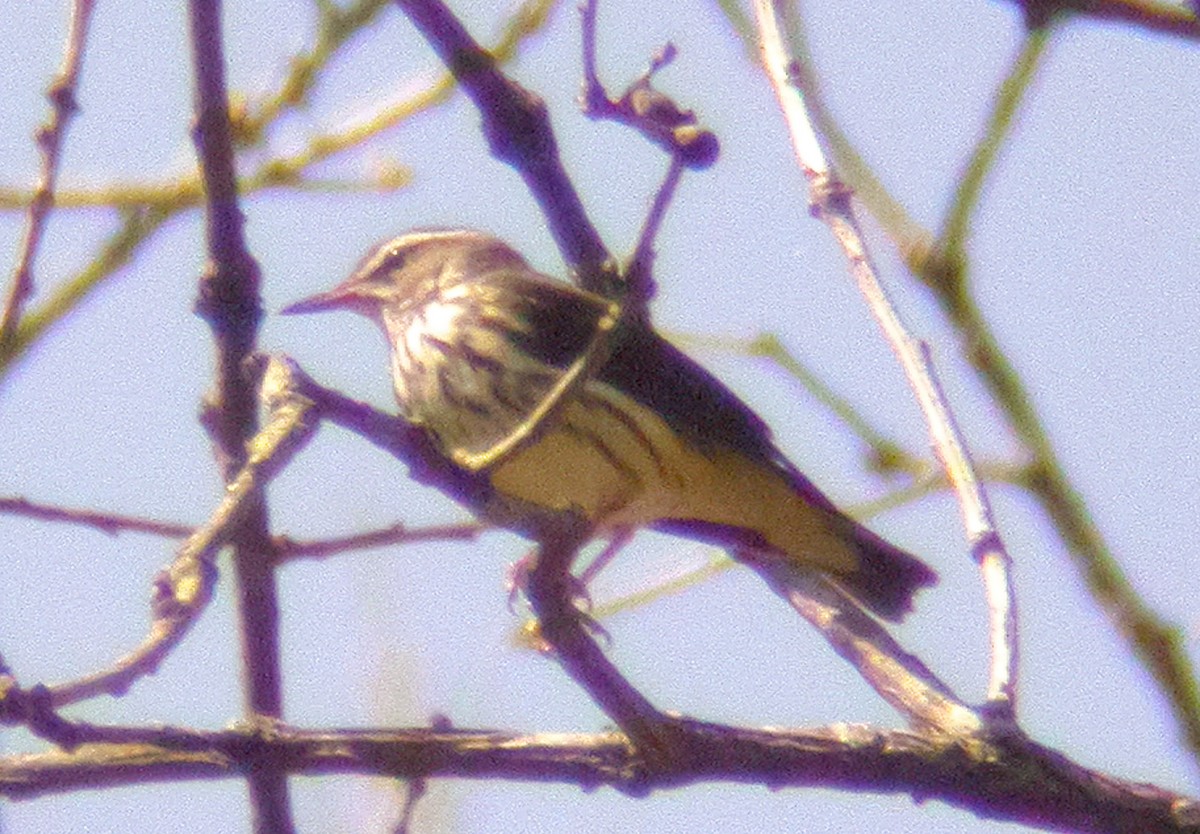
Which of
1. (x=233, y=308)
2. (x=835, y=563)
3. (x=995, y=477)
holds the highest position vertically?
(x=835, y=563)

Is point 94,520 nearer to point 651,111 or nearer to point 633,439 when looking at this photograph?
point 651,111

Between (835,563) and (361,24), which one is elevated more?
(361,24)

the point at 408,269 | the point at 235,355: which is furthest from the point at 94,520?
the point at 408,269

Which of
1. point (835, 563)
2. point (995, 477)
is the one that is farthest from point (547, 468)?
point (995, 477)

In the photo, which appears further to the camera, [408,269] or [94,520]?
[408,269]

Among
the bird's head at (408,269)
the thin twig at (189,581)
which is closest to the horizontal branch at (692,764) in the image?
the thin twig at (189,581)

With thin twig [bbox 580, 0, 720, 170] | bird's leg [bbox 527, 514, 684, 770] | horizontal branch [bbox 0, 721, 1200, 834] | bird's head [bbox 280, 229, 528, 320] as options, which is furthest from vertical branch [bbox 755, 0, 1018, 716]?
bird's head [bbox 280, 229, 528, 320]

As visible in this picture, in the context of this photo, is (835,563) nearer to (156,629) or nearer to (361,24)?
(361,24)
